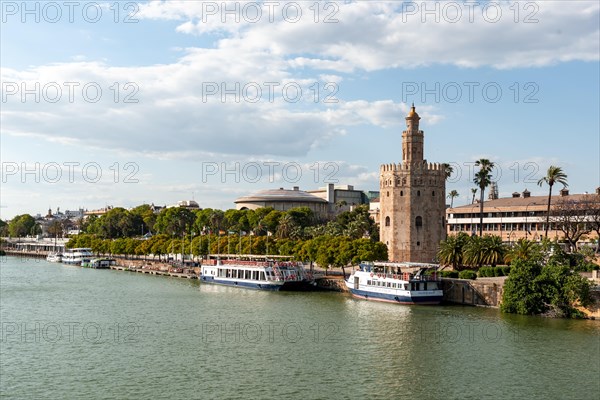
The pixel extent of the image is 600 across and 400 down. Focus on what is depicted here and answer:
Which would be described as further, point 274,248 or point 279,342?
point 274,248

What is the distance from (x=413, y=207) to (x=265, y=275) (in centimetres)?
2306

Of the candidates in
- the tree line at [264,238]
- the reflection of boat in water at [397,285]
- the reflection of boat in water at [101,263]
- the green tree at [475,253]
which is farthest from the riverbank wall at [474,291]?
the reflection of boat in water at [101,263]

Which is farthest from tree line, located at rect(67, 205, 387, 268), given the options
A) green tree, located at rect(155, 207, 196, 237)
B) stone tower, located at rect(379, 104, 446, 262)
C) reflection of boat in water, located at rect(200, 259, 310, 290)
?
stone tower, located at rect(379, 104, 446, 262)

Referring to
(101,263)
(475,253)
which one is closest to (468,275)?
(475,253)

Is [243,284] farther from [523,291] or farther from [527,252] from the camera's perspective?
[523,291]

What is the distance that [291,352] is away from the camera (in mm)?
45094

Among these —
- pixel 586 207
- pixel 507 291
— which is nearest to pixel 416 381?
pixel 507 291

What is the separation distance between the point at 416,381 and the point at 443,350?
8104 millimetres

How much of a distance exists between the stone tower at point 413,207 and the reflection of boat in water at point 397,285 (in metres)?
12.1

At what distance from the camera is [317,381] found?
124 feet

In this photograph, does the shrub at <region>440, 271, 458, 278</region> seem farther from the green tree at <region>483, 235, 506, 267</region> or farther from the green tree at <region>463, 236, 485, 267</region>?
the green tree at <region>483, 235, 506, 267</region>

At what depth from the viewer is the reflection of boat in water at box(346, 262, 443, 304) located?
68.8 meters

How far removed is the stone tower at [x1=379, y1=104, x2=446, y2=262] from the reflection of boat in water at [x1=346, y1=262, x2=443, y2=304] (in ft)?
39.7

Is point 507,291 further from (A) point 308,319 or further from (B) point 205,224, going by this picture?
(B) point 205,224
